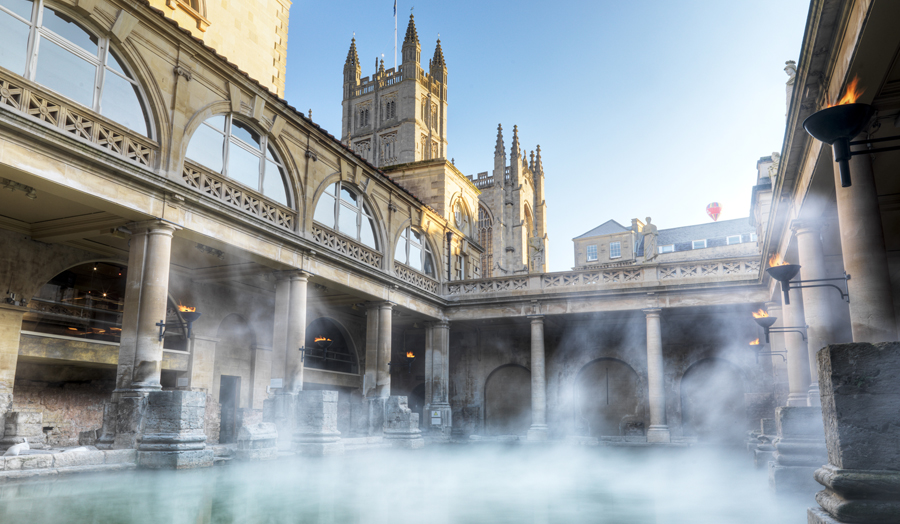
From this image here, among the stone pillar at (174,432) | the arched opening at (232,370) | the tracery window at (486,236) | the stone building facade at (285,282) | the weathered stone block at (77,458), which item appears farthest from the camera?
the tracery window at (486,236)

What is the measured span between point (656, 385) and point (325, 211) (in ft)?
44.0

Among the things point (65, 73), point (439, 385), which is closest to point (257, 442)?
point (65, 73)

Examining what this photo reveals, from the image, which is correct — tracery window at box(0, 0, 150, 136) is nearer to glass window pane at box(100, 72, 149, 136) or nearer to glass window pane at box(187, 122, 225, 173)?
glass window pane at box(100, 72, 149, 136)

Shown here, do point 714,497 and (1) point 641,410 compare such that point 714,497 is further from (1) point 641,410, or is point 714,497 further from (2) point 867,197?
(1) point 641,410

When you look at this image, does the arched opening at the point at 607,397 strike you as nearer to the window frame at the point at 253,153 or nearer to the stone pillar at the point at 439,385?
the stone pillar at the point at 439,385

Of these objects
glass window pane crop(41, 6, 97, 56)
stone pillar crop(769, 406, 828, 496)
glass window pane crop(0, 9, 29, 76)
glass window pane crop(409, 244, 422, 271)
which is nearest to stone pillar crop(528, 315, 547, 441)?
glass window pane crop(409, 244, 422, 271)

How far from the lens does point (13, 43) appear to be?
37.1ft

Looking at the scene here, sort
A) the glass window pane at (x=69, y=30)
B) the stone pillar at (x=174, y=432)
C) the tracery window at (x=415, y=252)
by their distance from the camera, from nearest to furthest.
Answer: the stone pillar at (x=174, y=432) < the glass window pane at (x=69, y=30) < the tracery window at (x=415, y=252)

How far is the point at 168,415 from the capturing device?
11633 mm

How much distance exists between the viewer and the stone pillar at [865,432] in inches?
173

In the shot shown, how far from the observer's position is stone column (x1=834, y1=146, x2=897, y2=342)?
7855 mm

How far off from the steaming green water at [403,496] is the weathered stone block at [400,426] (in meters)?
5.79

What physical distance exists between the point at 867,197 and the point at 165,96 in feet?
44.0

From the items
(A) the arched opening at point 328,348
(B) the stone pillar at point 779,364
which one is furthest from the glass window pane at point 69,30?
(B) the stone pillar at point 779,364
